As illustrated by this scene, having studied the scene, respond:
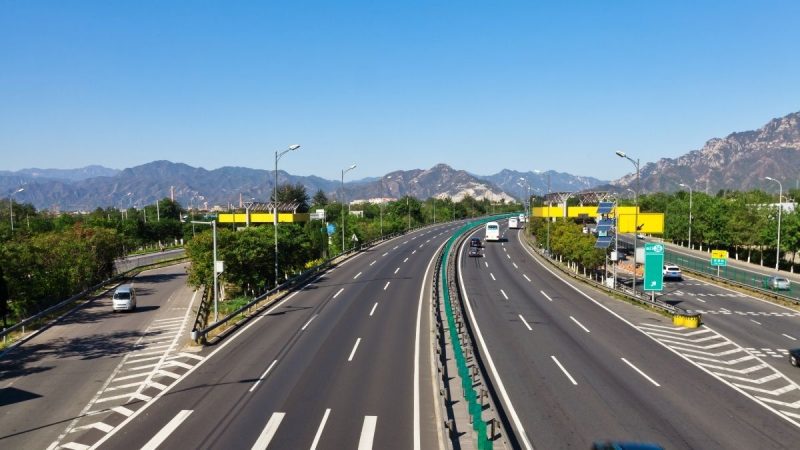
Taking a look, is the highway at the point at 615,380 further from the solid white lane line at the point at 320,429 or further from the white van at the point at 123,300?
the white van at the point at 123,300

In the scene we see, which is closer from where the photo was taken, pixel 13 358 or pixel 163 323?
pixel 13 358

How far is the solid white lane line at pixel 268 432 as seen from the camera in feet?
50.5

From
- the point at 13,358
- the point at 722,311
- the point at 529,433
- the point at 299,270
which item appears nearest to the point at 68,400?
the point at 13,358

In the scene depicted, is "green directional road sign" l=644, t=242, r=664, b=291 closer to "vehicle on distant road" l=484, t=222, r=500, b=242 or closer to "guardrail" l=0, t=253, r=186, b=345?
"guardrail" l=0, t=253, r=186, b=345

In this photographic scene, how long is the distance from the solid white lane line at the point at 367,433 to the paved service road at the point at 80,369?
8.09 m

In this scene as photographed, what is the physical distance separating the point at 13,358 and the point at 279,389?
600 inches

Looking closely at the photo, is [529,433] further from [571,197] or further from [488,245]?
[571,197]

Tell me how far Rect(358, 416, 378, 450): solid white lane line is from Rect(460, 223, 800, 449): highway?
443 cm

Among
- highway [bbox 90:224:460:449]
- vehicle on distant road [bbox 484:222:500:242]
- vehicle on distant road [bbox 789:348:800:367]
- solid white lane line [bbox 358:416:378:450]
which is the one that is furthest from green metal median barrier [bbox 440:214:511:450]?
vehicle on distant road [bbox 484:222:500:242]

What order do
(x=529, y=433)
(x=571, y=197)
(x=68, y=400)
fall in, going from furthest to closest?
(x=571, y=197), (x=68, y=400), (x=529, y=433)

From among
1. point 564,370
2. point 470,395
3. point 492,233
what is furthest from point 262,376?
point 492,233

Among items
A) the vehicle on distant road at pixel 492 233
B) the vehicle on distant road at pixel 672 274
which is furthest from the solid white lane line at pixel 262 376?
the vehicle on distant road at pixel 492 233

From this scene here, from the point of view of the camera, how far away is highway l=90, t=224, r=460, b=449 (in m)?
16.0

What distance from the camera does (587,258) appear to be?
179ft
